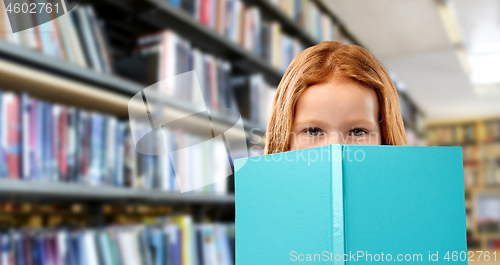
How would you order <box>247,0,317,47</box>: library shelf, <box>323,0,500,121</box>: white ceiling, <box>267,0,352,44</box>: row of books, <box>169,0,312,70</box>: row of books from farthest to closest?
1. <box>323,0,500,121</box>: white ceiling
2. <box>267,0,352,44</box>: row of books
3. <box>247,0,317,47</box>: library shelf
4. <box>169,0,312,70</box>: row of books

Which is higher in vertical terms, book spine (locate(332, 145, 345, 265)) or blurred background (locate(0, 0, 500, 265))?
blurred background (locate(0, 0, 500, 265))

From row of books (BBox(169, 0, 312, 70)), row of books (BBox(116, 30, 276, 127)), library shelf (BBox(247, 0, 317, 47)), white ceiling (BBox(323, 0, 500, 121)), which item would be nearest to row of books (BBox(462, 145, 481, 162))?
white ceiling (BBox(323, 0, 500, 121))

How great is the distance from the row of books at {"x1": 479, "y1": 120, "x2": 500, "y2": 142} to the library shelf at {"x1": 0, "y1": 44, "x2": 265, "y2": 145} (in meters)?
6.05

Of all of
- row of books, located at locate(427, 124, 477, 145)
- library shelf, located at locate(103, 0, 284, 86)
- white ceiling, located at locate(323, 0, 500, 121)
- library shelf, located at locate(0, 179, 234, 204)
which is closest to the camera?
library shelf, located at locate(0, 179, 234, 204)

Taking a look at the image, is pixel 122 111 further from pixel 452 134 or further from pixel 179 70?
pixel 452 134

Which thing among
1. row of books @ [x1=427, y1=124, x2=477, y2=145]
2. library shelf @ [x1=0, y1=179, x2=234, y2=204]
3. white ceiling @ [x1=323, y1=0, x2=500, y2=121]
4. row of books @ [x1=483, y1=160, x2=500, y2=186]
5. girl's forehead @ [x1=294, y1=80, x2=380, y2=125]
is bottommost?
library shelf @ [x1=0, y1=179, x2=234, y2=204]

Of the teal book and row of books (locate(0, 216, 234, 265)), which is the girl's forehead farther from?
row of books (locate(0, 216, 234, 265))

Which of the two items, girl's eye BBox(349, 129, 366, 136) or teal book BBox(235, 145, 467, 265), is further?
girl's eye BBox(349, 129, 366, 136)

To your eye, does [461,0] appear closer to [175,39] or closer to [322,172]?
[175,39]

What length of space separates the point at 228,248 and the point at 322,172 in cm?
131

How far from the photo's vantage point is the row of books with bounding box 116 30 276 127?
1.40 metres

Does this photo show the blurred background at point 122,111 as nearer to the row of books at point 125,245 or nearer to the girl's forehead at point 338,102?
the row of books at point 125,245

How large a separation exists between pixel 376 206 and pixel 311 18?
2264 mm

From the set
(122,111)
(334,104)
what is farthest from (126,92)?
(334,104)
